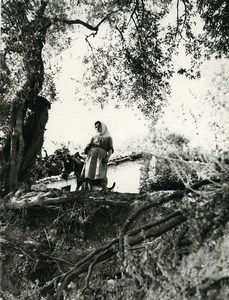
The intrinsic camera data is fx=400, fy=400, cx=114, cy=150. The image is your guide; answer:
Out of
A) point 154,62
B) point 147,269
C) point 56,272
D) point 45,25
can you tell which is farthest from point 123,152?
point 147,269

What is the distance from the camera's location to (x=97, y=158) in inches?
400

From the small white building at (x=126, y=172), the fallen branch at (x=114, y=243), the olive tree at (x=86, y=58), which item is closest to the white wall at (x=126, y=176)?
the small white building at (x=126, y=172)

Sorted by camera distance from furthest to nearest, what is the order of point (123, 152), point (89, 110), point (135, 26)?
point (123, 152), point (89, 110), point (135, 26)

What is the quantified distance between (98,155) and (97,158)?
96 millimetres

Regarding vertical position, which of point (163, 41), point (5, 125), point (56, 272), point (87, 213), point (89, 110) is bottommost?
point (56, 272)

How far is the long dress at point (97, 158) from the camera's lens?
32.9 feet

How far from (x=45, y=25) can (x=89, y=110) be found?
358 cm

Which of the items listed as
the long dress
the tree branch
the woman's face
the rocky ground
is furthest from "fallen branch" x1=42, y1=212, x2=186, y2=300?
the tree branch

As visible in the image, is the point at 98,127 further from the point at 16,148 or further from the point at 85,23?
the point at 85,23

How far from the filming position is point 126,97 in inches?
483

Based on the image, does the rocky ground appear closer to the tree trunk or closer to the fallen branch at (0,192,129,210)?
the fallen branch at (0,192,129,210)

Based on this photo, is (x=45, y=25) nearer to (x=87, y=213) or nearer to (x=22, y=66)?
(x=22, y=66)

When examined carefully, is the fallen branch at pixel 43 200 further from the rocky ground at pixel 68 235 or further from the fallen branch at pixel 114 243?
the fallen branch at pixel 114 243

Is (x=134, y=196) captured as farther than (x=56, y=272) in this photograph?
Yes
